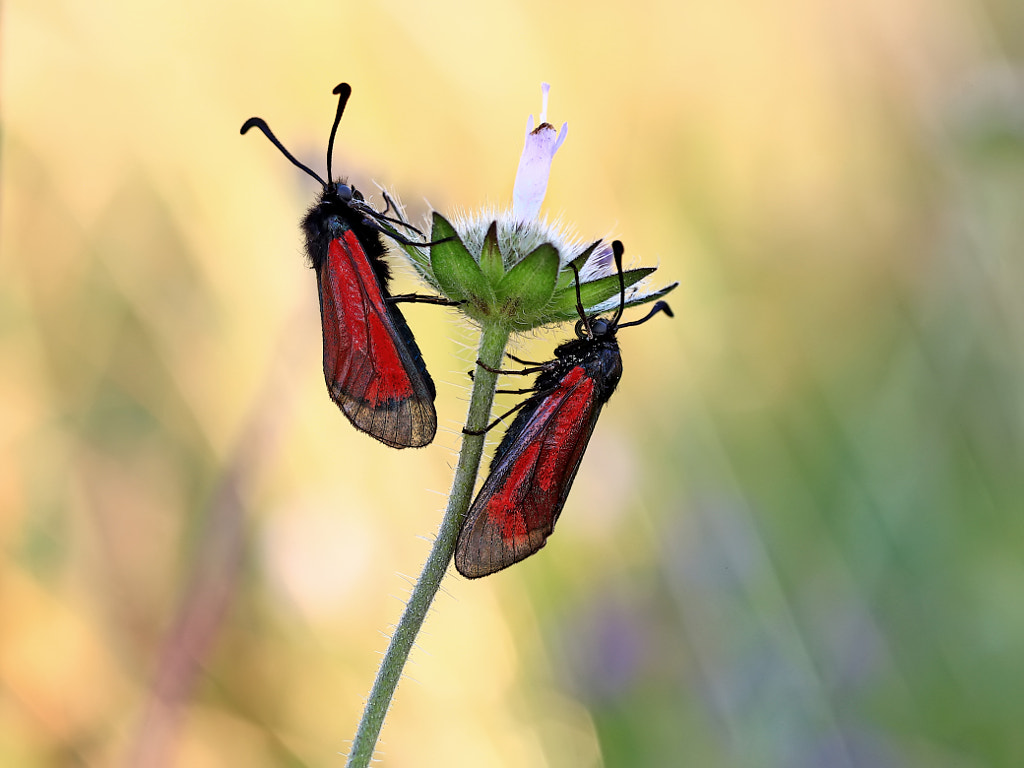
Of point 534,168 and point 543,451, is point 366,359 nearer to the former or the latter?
point 543,451

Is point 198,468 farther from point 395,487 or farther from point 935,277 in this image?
point 935,277

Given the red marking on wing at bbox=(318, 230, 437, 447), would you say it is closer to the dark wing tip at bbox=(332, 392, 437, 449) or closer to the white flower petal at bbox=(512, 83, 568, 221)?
the dark wing tip at bbox=(332, 392, 437, 449)

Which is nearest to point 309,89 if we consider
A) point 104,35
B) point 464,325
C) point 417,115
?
point 417,115

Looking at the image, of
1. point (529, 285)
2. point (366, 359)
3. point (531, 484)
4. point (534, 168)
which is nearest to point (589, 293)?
point (529, 285)

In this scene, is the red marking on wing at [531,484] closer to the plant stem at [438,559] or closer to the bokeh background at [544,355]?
the plant stem at [438,559]

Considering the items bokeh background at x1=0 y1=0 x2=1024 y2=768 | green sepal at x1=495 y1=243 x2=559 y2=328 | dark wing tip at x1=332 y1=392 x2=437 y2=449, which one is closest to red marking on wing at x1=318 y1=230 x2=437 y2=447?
dark wing tip at x1=332 y1=392 x2=437 y2=449

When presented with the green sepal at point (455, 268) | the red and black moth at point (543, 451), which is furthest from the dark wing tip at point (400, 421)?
the green sepal at point (455, 268)
